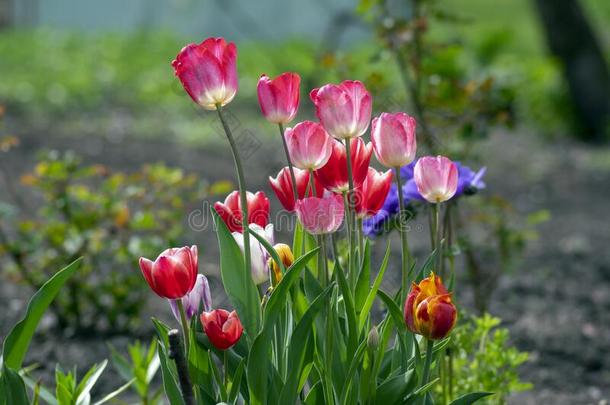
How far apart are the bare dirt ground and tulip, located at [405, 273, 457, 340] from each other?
133cm

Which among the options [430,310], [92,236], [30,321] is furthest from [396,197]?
[92,236]

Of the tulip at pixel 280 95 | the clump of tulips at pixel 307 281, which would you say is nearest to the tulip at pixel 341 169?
the clump of tulips at pixel 307 281

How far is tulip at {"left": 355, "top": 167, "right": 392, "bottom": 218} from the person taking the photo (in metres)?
1.60

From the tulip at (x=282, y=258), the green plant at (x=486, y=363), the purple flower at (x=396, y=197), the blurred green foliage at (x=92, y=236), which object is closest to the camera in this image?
the tulip at (x=282, y=258)

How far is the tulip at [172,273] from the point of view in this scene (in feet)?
4.83

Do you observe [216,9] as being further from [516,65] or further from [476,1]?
[476,1]

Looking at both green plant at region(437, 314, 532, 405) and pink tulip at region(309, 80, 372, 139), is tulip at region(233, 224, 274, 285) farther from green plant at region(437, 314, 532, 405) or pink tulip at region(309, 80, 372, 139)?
green plant at region(437, 314, 532, 405)

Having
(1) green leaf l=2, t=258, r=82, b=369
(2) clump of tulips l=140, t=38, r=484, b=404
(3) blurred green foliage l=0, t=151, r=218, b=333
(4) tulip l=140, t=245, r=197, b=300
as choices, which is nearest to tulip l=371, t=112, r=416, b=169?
(2) clump of tulips l=140, t=38, r=484, b=404

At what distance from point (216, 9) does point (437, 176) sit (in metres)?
11.4

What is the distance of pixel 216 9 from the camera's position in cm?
1253

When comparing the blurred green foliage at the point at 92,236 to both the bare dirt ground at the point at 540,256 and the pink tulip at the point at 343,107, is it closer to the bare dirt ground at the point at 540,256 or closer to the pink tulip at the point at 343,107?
the bare dirt ground at the point at 540,256

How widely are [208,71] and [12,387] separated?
64 centimetres

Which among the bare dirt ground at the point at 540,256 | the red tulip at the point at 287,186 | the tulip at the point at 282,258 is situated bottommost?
the bare dirt ground at the point at 540,256

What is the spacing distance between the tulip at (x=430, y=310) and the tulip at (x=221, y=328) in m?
0.27
